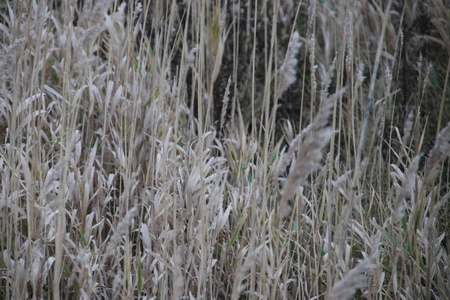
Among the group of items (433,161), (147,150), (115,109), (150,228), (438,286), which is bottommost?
(438,286)

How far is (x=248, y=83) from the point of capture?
9.02 feet

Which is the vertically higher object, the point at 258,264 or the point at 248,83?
the point at 248,83

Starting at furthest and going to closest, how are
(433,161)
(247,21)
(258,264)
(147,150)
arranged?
(247,21) → (147,150) → (258,264) → (433,161)

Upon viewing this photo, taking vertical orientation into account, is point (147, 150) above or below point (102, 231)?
above

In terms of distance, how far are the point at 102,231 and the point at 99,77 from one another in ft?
2.18

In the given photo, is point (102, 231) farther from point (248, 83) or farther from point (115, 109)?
point (248, 83)

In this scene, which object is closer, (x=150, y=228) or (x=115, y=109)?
(x=150, y=228)

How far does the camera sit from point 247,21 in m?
2.66

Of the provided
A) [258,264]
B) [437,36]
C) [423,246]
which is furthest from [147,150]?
[437,36]

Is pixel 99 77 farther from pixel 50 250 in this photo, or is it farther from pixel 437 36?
pixel 437 36

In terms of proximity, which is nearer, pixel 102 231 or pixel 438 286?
pixel 438 286

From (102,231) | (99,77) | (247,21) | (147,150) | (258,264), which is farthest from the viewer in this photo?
(247,21)

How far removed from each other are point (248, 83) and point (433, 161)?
6.24ft

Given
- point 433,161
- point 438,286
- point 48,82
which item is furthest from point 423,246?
point 48,82
